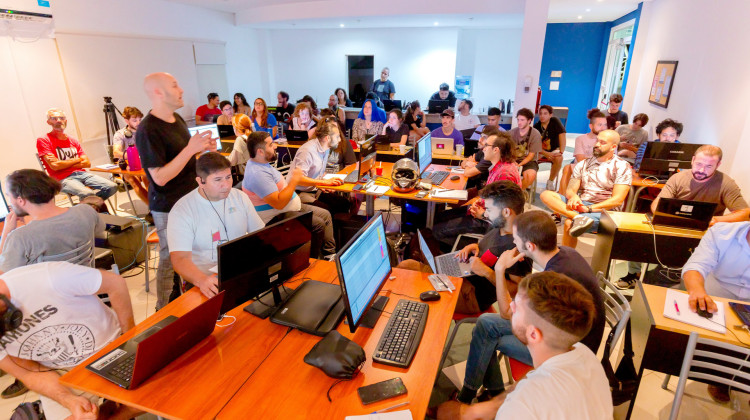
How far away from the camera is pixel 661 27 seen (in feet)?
21.8

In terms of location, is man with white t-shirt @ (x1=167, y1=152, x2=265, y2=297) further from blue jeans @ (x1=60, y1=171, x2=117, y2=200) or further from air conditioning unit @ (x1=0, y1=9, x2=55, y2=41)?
air conditioning unit @ (x1=0, y1=9, x2=55, y2=41)

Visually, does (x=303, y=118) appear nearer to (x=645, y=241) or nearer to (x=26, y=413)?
(x=645, y=241)

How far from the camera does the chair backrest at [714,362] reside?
5.93ft

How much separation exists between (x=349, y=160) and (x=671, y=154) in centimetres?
362

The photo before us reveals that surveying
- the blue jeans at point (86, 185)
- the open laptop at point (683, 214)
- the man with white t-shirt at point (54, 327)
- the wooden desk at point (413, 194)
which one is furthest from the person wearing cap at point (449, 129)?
the man with white t-shirt at point (54, 327)

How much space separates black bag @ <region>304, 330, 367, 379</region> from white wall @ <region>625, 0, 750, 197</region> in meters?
4.12

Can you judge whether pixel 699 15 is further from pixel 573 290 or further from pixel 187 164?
pixel 187 164

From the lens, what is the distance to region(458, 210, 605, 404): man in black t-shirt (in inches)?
77.5

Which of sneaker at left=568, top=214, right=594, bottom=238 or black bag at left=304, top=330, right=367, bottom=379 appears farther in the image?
sneaker at left=568, top=214, right=594, bottom=238

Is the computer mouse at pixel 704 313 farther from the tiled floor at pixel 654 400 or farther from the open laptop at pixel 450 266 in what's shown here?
the open laptop at pixel 450 266

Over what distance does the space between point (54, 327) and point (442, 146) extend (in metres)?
4.76

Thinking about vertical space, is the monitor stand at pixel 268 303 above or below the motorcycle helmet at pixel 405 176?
below

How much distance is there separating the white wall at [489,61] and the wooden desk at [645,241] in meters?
8.70

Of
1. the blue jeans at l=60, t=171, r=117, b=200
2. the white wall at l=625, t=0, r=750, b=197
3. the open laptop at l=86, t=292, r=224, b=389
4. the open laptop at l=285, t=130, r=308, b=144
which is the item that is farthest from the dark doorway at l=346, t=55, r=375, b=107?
the open laptop at l=86, t=292, r=224, b=389
